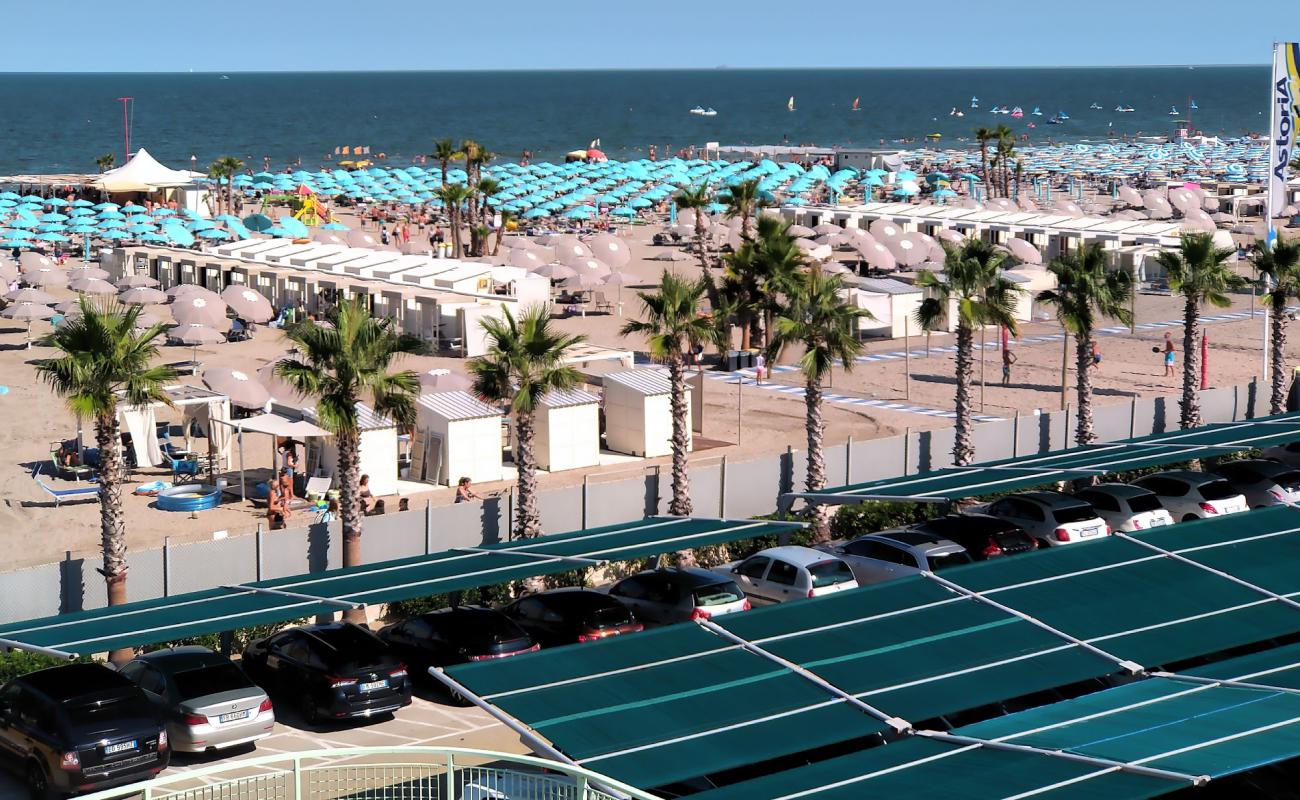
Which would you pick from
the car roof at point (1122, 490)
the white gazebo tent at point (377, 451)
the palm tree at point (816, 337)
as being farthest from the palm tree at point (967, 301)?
the white gazebo tent at point (377, 451)

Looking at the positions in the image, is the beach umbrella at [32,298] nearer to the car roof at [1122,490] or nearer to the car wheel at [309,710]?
the car wheel at [309,710]

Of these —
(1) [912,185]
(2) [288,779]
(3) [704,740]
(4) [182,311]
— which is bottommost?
(2) [288,779]

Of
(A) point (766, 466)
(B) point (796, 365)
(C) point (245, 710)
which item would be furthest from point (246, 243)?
(C) point (245, 710)

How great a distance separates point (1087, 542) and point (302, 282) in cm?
3260

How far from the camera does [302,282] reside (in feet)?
148

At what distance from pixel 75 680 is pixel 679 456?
422 inches

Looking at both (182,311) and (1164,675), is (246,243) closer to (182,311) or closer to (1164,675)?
(182,311)

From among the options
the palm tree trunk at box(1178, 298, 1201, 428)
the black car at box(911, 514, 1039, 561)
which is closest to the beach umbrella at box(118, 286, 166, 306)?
the palm tree trunk at box(1178, 298, 1201, 428)

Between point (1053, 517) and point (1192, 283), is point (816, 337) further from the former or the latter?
point (1192, 283)

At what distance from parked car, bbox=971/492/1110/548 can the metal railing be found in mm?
9172

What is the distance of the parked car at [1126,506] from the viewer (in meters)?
20.9

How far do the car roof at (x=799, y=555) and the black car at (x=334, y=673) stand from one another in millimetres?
5125

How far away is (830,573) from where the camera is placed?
18.4m

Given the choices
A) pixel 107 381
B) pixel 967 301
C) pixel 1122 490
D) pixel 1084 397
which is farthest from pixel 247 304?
pixel 1122 490
